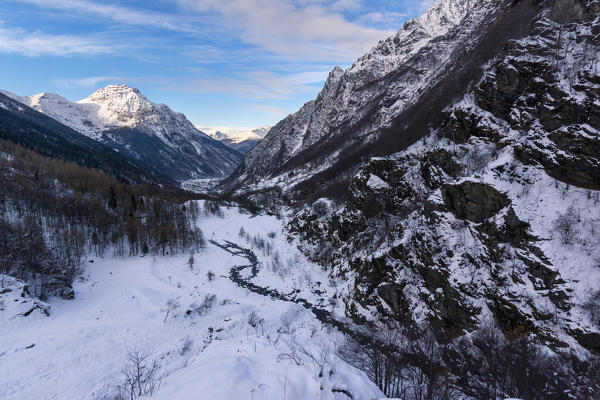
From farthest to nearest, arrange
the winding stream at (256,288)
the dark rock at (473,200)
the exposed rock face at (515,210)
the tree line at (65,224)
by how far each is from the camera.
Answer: the tree line at (65,224) → the winding stream at (256,288) → the dark rock at (473,200) → the exposed rock face at (515,210)

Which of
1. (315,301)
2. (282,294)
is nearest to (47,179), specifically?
(282,294)

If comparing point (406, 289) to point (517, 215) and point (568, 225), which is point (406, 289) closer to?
point (517, 215)

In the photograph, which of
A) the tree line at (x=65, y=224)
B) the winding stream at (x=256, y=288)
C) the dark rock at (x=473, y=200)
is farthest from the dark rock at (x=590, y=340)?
the tree line at (x=65, y=224)

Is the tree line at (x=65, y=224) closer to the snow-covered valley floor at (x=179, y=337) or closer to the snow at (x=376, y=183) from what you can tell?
the snow-covered valley floor at (x=179, y=337)

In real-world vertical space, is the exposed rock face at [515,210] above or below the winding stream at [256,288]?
above

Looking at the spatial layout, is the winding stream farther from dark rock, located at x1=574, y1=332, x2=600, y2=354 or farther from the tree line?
dark rock, located at x1=574, y1=332, x2=600, y2=354

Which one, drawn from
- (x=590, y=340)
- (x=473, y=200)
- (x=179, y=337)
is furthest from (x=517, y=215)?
(x=179, y=337)

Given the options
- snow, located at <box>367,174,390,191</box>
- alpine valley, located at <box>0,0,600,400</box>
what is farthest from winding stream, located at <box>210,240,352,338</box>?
snow, located at <box>367,174,390,191</box>
